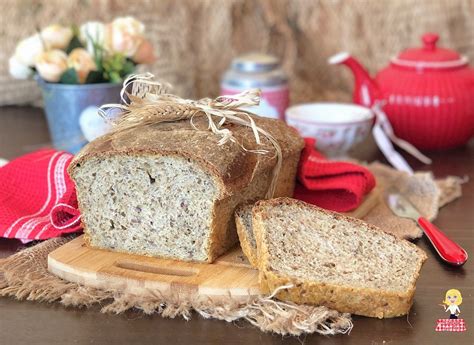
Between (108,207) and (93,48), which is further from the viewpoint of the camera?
(93,48)

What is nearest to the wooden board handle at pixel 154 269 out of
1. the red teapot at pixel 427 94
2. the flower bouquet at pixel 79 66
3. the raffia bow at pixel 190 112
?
the raffia bow at pixel 190 112

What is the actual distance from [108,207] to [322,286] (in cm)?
47

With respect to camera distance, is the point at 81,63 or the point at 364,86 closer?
the point at 81,63

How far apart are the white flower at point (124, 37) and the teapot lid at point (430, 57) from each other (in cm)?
77

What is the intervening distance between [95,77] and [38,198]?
50cm

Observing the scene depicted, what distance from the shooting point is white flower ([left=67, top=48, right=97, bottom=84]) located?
2.06 meters

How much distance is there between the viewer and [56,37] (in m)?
2.13

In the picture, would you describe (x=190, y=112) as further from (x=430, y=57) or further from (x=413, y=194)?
(x=430, y=57)

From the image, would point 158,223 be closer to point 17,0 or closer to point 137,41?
point 137,41

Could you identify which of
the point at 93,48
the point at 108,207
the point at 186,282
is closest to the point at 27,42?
the point at 93,48

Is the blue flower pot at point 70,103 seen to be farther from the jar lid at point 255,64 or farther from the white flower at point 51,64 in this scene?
the jar lid at point 255,64

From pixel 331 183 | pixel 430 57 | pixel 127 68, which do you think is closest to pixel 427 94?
pixel 430 57

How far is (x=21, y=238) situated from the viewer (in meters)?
1.58

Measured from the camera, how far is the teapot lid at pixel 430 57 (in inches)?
87.4
